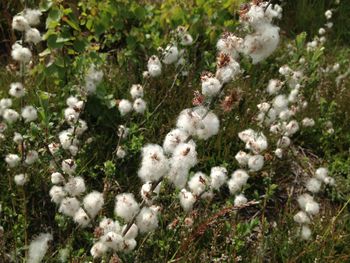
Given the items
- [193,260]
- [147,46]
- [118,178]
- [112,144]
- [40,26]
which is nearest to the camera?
[193,260]

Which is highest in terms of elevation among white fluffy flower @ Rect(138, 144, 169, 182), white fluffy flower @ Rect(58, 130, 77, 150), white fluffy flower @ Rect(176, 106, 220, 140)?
white fluffy flower @ Rect(176, 106, 220, 140)

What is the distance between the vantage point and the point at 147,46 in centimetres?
423

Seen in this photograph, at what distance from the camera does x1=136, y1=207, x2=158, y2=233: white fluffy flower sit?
6.54ft

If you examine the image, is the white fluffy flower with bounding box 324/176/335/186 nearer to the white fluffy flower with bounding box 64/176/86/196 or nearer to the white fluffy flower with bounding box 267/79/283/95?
the white fluffy flower with bounding box 267/79/283/95

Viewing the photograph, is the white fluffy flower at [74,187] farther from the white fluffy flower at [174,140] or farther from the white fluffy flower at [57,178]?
the white fluffy flower at [174,140]

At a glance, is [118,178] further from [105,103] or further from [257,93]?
[257,93]

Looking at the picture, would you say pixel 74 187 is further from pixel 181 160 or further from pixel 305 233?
pixel 305 233

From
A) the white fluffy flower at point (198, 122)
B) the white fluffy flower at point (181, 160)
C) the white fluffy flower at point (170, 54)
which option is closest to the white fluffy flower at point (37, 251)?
the white fluffy flower at point (181, 160)

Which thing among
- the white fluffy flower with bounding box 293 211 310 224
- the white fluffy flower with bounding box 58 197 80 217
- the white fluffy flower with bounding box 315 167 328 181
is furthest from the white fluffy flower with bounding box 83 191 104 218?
the white fluffy flower with bounding box 315 167 328 181

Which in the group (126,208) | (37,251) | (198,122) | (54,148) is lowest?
(37,251)

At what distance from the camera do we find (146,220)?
199cm

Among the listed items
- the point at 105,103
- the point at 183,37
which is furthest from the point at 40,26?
the point at 183,37

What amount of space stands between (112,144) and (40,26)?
2.10 m

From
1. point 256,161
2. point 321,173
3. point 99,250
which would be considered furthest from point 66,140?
point 321,173
